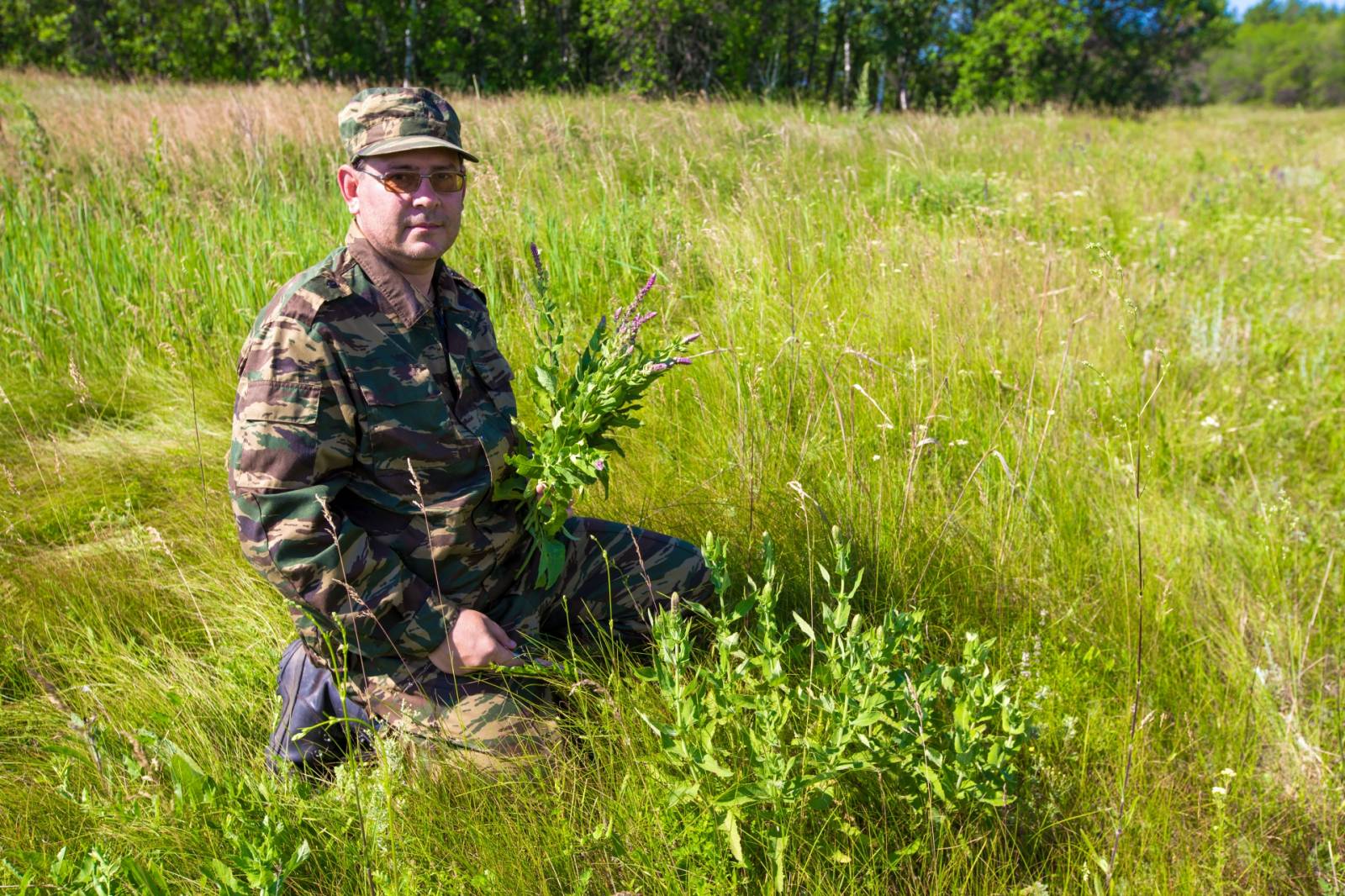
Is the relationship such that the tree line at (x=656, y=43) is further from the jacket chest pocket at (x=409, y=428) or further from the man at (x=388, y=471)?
the jacket chest pocket at (x=409, y=428)

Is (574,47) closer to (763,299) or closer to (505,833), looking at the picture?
(763,299)

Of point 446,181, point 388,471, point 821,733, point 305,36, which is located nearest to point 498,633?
point 388,471

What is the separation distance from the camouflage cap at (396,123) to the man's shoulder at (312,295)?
267mm

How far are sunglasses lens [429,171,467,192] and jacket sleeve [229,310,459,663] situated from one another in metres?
0.43

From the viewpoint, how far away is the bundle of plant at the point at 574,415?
1862mm

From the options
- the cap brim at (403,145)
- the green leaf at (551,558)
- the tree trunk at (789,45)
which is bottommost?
the green leaf at (551,558)

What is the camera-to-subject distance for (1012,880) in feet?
5.82

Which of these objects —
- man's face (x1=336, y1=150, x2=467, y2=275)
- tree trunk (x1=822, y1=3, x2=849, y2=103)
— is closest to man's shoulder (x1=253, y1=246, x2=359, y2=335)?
man's face (x1=336, y1=150, x2=467, y2=275)

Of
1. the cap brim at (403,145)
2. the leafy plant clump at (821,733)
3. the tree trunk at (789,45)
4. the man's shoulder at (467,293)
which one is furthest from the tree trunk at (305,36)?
the leafy plant clump at (821,733)

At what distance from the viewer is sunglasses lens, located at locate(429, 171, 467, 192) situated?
1945mm

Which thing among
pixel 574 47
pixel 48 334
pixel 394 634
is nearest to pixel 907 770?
pixel 394 634

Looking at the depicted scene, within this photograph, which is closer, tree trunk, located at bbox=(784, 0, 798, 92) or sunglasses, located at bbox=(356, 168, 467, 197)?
sunglasses, located at bbox=(356, 168, 467, 197)

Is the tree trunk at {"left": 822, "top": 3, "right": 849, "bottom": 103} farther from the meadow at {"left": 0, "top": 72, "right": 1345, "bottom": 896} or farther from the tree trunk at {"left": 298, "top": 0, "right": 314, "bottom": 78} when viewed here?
the meadow at {"left": 0, "top": 72, "right": 1345, "bottom": 896}

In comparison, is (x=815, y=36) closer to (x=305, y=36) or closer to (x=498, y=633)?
(x=305, y=36)
